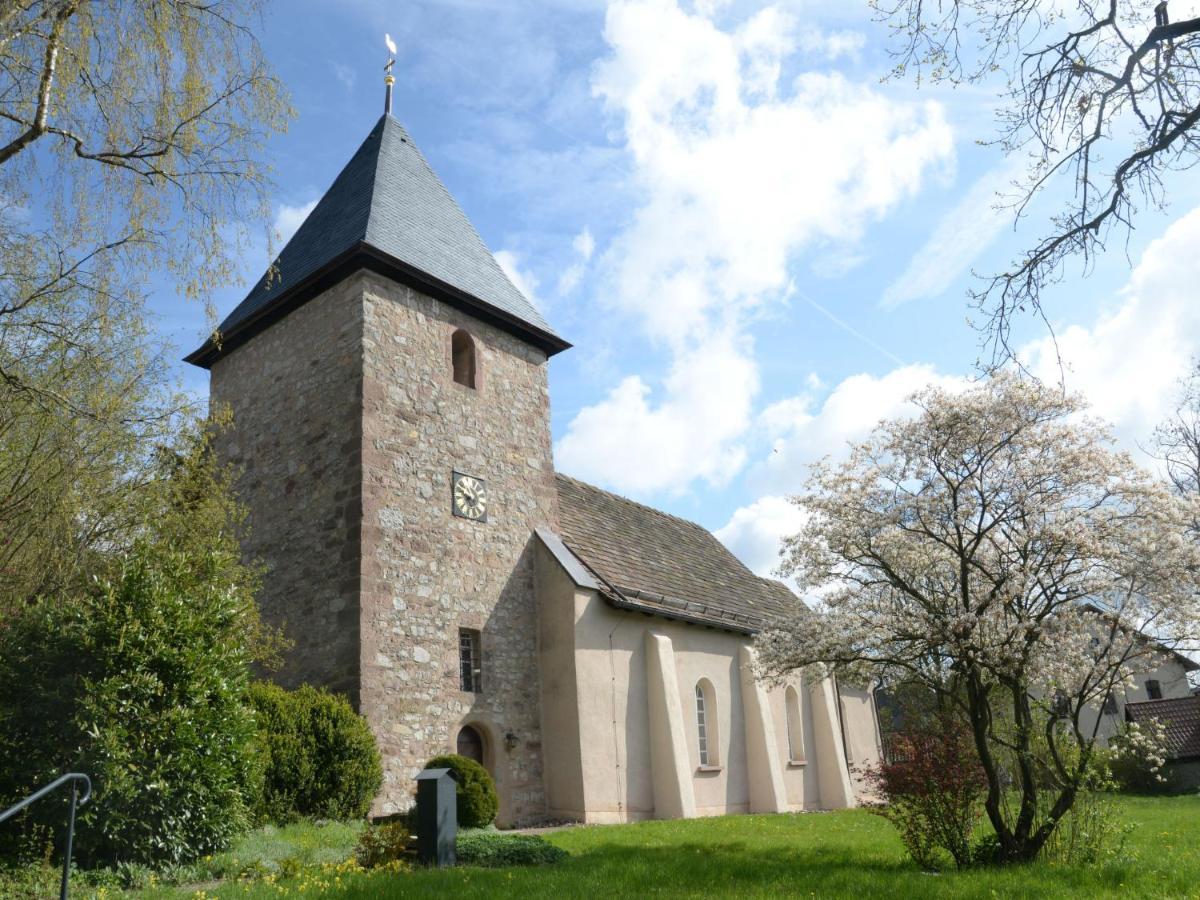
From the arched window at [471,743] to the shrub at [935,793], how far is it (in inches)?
315

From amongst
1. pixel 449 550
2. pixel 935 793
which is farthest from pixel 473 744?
pixel 935 793

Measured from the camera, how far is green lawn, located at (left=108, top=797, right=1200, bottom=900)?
25.3 feet

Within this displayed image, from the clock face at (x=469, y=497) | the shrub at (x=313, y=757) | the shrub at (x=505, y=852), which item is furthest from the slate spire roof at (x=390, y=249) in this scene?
the shrub at (x=505, y=852)

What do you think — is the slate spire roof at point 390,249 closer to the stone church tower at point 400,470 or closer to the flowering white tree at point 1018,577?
the stone church tower at point 400,470

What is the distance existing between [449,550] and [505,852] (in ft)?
22.8

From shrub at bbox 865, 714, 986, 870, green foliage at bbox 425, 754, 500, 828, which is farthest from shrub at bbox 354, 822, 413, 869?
shrub at bbox 865, 714, 986, 870

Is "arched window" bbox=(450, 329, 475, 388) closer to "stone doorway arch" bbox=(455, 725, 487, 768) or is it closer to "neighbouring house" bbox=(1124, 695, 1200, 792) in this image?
"stone doorway arch" bbox=(455, 725, 487, 768)

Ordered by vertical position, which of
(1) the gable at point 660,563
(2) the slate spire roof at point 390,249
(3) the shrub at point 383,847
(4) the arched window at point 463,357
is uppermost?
(2) the slate spire roof at point 390,249

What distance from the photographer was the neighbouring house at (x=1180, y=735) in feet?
96.9

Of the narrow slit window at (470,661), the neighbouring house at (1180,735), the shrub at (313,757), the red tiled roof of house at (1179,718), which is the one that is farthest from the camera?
the red tiled roof of house at (1179,718)

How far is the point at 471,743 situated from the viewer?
15.7 meters

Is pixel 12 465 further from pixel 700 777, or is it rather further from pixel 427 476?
pixel 700 777

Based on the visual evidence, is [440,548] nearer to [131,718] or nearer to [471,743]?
[471,743]

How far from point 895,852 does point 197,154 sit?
1064 cm
